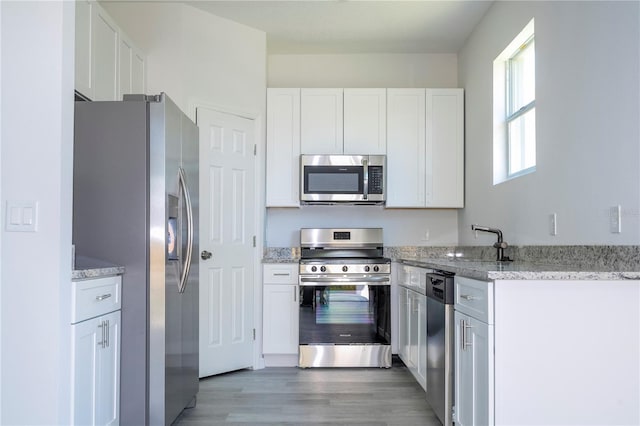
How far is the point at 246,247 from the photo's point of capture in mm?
3996

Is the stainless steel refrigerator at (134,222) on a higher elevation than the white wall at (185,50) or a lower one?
lower

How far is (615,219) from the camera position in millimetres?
2105

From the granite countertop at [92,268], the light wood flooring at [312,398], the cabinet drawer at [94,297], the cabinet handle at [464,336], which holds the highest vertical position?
the granite countertop at [92,268]

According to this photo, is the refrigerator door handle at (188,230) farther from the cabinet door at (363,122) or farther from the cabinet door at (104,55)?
the cabinet door at (363,122)

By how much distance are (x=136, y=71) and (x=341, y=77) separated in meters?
1.96

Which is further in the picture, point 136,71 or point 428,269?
point 136,71

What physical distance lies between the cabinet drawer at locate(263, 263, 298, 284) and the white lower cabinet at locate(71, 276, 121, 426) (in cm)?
179

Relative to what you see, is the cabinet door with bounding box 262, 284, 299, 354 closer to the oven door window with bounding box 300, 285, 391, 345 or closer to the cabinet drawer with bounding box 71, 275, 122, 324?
the oven door window with bounding box 300, 285, 391, 345

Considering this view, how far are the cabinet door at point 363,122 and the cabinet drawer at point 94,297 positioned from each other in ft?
8.33

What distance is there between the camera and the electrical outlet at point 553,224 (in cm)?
262

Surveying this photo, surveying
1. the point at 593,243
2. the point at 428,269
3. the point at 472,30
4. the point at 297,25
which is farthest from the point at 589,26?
the point at 297,25

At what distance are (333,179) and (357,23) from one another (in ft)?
4.23

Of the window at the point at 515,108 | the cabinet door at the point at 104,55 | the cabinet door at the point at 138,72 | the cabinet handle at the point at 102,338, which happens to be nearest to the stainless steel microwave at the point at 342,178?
the window at the point at 515,108

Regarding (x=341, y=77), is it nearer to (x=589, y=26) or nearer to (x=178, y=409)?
(x=589, y=26)
